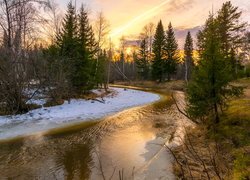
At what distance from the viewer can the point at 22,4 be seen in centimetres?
1866

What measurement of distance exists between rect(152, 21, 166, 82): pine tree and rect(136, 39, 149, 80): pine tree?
5169mm

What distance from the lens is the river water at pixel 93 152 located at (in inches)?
318

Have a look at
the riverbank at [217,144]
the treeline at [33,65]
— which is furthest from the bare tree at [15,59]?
the riverbank at [217,144]

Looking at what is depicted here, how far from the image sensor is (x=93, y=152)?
1022 centimetres

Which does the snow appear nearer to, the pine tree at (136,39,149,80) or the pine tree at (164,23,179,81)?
the pine tree at (164,23,179,81)

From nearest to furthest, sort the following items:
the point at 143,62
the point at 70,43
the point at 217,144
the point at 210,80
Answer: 1. the point at 217,144
2. the point at 210,80
3. the point at 70,43
4. the point at 143,62

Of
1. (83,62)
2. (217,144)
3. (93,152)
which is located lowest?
(93,152)

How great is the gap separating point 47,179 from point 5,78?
1085cm

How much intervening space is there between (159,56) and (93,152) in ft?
130

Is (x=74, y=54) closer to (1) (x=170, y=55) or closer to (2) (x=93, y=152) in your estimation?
(2) (x=93, y=152)

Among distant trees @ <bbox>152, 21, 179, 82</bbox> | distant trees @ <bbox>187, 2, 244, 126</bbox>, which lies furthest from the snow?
distant trees @ <bbox>152, 21, 179, 82</bbox>

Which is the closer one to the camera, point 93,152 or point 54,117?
point 93,152

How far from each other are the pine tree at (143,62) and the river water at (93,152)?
1508 inches

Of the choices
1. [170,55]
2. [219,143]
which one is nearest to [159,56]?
[170,55]
